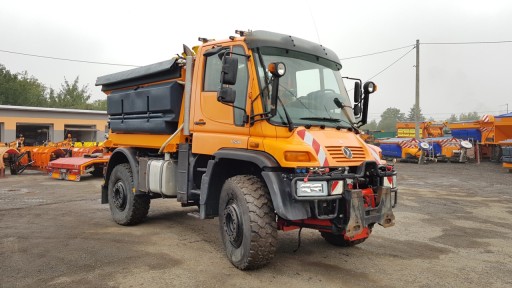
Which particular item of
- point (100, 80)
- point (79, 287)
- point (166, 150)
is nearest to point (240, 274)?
point (79, 287)

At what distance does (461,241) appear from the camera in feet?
20.1

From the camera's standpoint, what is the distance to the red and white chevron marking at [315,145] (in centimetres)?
422

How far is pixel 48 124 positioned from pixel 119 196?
26.3m

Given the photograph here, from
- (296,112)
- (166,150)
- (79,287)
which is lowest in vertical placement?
(79,287)

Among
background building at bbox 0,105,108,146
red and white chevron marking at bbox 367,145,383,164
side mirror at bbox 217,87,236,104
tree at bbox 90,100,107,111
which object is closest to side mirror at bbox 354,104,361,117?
red and white chevron marking at bbox 367,145,383,164

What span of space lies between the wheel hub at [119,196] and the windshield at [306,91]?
11.9 ft

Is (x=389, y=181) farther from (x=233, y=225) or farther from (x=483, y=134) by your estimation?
(x=483, y=134)

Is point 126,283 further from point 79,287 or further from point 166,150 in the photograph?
point 166,150

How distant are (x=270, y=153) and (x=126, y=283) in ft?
6.59

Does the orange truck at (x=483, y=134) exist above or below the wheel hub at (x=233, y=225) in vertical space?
above

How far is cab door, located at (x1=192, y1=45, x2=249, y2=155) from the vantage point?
4758mm

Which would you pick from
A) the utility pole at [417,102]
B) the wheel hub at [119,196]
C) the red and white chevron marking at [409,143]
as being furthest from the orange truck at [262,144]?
the utility pole at [417,102]

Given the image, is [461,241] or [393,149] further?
[393,149]

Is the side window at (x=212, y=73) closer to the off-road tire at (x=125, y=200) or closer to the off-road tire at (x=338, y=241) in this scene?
the off-road tire at (x=125, y=200)
